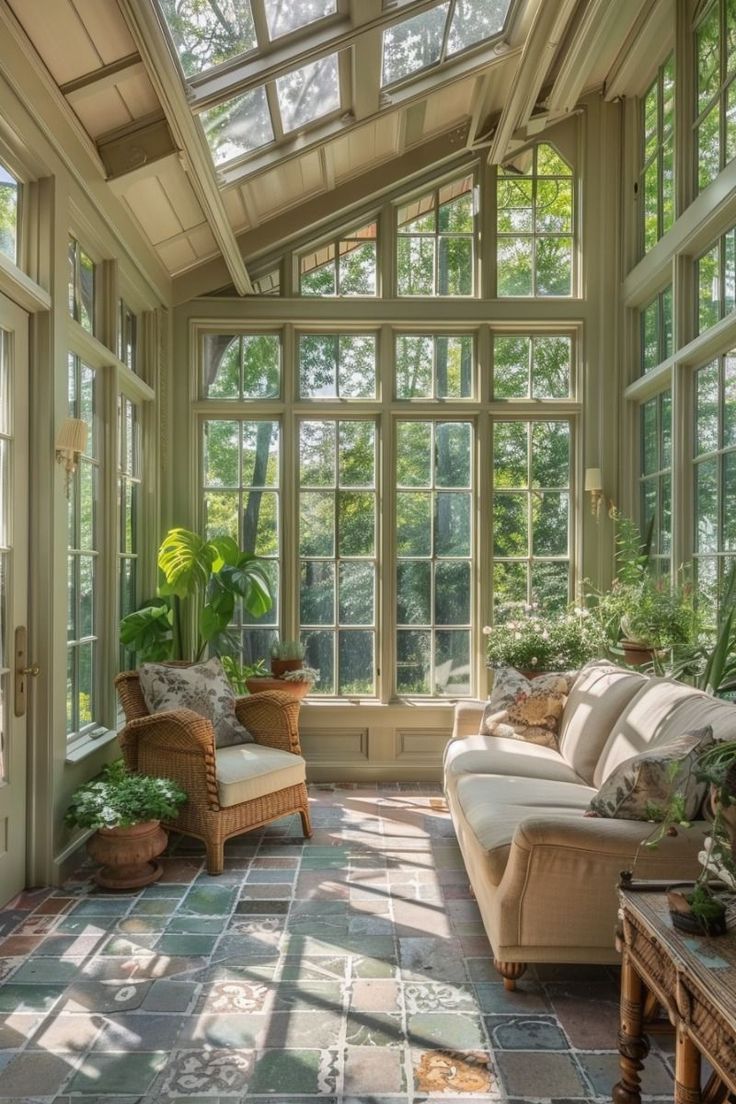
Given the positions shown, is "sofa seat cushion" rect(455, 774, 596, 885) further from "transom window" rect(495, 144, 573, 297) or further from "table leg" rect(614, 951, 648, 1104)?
"transom window" rect(495, 144, 573, 297)

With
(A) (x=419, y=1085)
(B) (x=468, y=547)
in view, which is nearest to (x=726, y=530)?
(B) (x=468, y=547)

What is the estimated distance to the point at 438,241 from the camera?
5.39m

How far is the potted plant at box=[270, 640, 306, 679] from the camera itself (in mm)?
4984

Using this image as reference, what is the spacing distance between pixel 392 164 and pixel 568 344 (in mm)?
1672

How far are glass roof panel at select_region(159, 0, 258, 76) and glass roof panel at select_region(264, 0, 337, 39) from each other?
83 millimetres

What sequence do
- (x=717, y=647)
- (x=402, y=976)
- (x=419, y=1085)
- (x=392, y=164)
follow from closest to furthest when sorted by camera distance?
(x=419, y=1085)
(x=402, y=976)
(x=717, y=647)
(x=392, y=164)

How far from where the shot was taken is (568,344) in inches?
213

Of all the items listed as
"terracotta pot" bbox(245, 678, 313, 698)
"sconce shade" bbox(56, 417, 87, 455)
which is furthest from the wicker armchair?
"sconce shade" bbox(56, 417, 87, 455)

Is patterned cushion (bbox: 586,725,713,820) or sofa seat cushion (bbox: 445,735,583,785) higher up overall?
patterned cushion (bbox: 586,725,713,820)

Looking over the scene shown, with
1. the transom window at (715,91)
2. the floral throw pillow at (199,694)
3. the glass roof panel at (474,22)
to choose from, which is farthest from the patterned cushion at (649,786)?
the glass roof panel at (474,22)

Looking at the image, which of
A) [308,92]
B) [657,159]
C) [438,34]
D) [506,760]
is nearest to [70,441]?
[308,92]

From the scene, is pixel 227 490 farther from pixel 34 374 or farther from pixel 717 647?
pixel 717 647

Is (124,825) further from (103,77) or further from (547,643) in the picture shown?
(103,77)

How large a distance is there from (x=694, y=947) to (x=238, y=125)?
3.82 m
